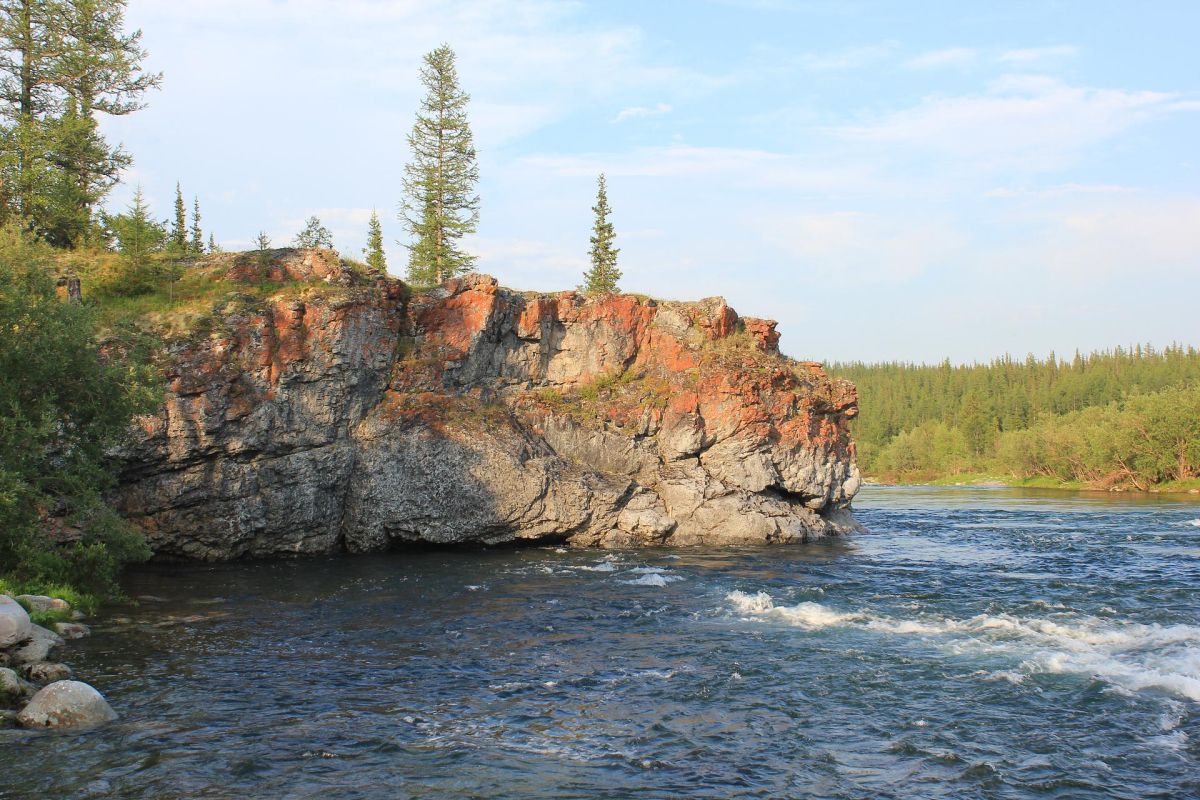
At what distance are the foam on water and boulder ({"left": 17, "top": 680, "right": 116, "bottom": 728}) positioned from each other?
44.0 feet

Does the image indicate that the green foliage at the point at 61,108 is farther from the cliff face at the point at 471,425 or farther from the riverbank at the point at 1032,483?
the riverbank at the point at 1032,483

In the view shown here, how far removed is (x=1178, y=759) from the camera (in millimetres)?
11234

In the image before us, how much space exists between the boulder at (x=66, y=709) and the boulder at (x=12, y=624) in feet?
7.91

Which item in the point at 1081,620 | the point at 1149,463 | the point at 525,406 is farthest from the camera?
the point at 1149,463

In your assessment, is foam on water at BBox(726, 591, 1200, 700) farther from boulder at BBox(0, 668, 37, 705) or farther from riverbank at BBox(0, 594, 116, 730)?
boulder at BBox(0, 668, 37, 705)

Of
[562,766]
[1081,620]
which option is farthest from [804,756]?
[1081,620]

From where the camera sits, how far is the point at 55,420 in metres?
20.2

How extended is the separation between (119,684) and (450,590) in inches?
387

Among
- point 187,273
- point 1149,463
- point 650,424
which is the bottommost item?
point 1149,463

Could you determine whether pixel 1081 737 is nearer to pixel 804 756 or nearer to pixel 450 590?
pixel 804 756

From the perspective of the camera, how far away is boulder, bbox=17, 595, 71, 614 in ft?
58.0

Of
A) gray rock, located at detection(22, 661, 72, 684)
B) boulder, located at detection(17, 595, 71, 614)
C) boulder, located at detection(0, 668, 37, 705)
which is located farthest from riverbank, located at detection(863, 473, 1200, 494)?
boulder, located at detection(0, 668, 37, 705)

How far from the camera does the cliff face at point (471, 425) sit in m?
27.8

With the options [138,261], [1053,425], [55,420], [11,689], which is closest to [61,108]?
[138,261]
